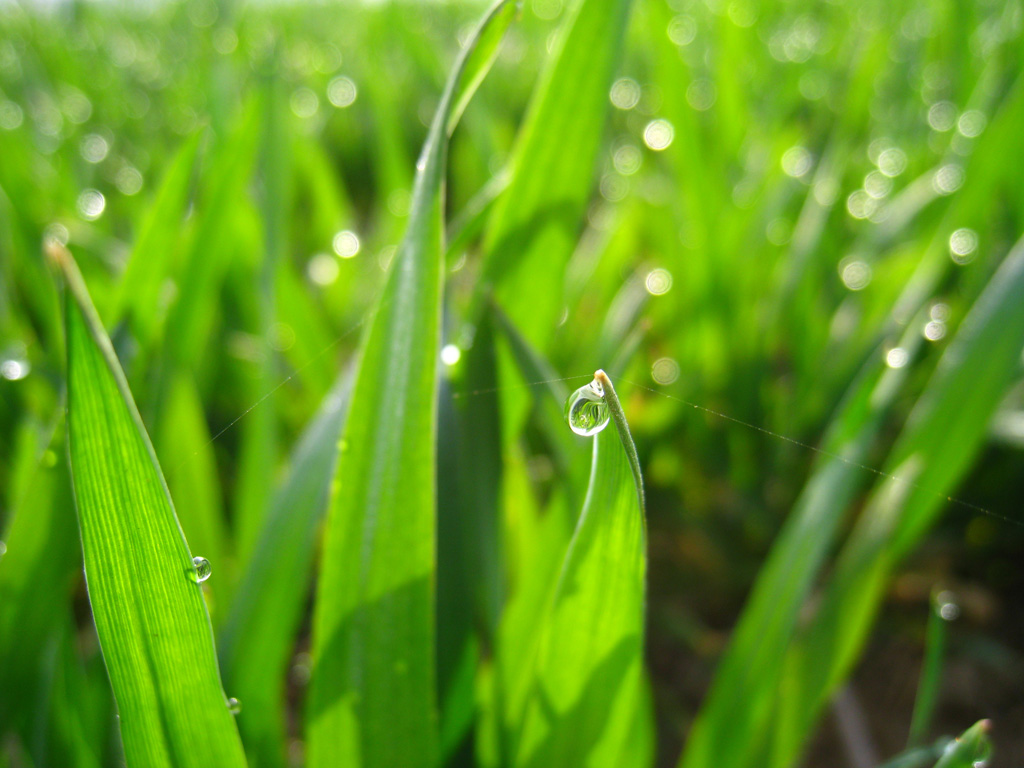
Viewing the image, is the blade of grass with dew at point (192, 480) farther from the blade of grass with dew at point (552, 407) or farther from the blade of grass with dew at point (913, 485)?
the blade of grass with dew at point (913, 485)

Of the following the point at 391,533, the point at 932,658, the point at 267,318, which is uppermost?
the point at 267,318

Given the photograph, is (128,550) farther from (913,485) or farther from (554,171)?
(913,485)

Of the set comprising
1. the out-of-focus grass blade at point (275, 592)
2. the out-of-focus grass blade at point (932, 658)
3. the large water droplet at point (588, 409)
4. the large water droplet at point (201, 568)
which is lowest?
the out-of-focus grass blade at point (932, 658)

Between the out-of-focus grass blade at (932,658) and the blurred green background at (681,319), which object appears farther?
the blurred green background at (681,319)

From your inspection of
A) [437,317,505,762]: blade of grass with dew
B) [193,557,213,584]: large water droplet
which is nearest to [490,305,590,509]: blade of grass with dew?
[437,317,505,762]: blade of grass with dew

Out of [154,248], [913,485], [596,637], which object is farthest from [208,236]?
[913,485]

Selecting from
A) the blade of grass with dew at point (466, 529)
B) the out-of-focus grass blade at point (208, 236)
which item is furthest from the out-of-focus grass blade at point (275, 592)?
the out-of-focus grass blade at point (208, 236)

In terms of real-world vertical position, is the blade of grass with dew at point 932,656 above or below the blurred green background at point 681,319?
below
